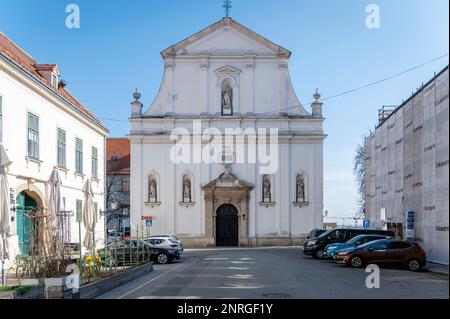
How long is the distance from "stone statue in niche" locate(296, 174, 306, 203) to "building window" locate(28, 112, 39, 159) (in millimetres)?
25128

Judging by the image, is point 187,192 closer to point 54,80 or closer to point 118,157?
point 54,80

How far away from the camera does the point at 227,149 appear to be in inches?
1756

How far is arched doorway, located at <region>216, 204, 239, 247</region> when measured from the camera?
45.2 meters

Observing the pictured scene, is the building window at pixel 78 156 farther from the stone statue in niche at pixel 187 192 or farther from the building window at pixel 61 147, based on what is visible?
the stone statue in niche at pixel 187 192

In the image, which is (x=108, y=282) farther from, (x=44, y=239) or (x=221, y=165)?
(x=221, y=165)

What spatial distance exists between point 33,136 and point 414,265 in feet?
48.5

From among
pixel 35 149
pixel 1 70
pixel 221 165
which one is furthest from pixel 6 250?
pixel 221 165

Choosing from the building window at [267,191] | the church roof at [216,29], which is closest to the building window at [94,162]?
the church roof at [216,29]

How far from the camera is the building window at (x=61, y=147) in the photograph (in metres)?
25.9

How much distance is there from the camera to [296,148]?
45031 mm

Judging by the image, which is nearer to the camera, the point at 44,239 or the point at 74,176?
the point at 44,239

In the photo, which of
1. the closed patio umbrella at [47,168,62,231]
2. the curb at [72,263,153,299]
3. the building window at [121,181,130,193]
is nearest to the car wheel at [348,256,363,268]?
the curb at [72,263,153,299]
